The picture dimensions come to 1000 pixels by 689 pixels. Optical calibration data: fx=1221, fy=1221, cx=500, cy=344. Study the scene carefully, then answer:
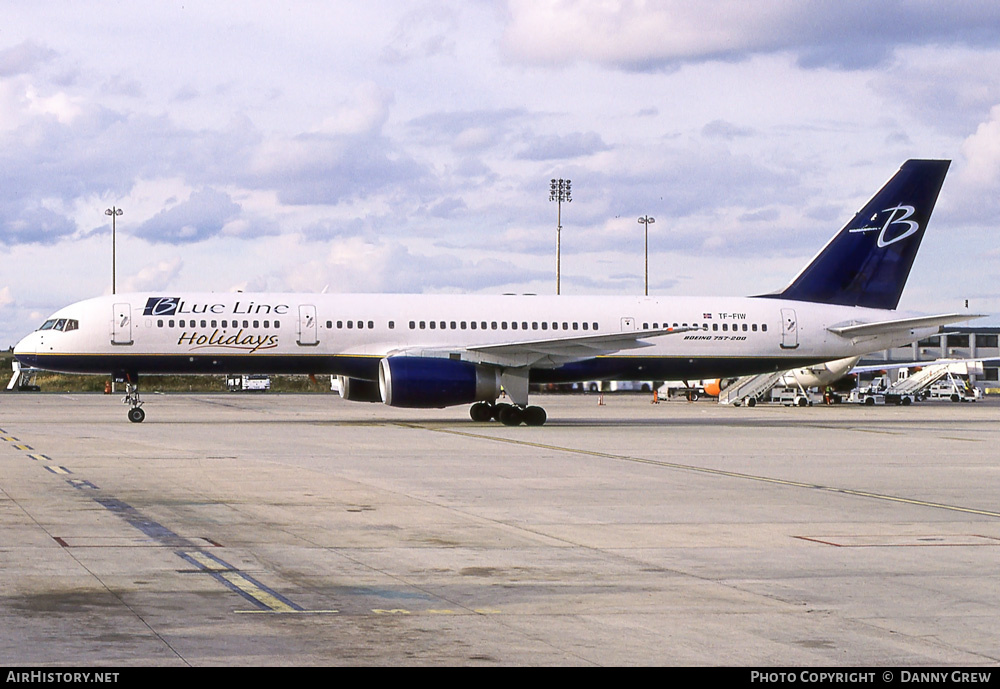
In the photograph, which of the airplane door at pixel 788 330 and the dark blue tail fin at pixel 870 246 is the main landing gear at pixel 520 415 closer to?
the airplane door at pixel 788 330

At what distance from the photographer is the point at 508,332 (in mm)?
37844

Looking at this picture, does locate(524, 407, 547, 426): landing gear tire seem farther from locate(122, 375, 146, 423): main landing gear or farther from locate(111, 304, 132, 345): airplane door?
locate(111, 304, 132, 345): airplane door

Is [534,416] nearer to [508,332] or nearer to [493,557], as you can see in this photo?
[508,332]

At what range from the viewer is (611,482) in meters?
19.3

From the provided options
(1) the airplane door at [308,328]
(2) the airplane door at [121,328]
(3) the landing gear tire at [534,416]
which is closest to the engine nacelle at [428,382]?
(3) the landing gear tire at [534,416]

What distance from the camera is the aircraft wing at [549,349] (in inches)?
1385

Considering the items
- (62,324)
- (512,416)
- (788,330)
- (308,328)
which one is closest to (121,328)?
(62,324)

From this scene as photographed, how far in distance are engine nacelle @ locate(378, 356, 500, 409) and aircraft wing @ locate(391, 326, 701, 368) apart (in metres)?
0.83

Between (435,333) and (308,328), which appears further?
(435,333)

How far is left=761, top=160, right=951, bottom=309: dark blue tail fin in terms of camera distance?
41.7 meters

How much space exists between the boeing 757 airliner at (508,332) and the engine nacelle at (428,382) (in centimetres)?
4

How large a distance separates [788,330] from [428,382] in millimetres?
13196

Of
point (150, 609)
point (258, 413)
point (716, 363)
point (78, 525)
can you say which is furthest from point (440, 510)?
point (258, 413)
